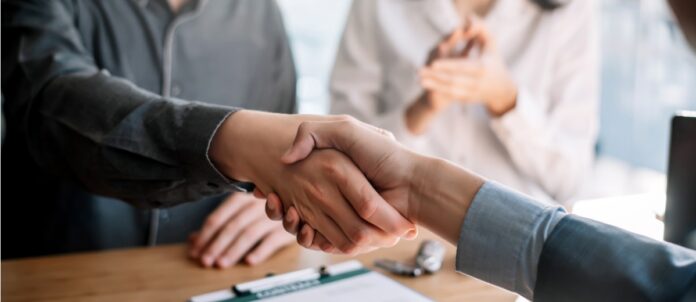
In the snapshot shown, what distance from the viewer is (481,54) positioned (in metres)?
1.78

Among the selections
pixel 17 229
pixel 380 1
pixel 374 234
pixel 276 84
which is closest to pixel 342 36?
pixel 380 1

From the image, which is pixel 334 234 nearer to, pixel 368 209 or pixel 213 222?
pixel 368 209

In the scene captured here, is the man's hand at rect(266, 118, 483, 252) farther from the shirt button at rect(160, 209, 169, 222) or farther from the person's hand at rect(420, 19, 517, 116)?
the person's hand at rect(420, 19, 517, 116)

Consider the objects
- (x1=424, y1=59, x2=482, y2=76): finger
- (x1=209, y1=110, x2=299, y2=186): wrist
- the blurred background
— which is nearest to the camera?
(x1=209, y1=110, x2=299, y2=186): wrist

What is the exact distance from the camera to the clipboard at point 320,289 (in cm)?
90

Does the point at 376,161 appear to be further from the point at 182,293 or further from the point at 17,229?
the point at 17,229

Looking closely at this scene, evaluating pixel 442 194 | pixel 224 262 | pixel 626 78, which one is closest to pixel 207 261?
pixel 224 262

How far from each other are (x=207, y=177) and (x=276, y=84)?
67 centimetres

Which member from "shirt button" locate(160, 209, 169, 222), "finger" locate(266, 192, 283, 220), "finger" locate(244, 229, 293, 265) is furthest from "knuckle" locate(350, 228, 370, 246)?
"shirt button" locate(160, 209, 169, 222)

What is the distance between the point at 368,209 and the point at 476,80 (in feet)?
3.14

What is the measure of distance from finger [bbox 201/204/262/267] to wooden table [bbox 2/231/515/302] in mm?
24

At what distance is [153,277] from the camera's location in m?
1.01

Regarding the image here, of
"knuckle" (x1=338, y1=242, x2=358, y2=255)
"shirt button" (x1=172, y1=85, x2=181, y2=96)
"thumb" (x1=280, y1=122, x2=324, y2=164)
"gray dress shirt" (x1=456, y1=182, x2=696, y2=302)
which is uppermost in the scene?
"gray dress shirt" (x1=456, y1=182, x2=696, y2=302)

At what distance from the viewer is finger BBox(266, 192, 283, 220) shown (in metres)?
0.95
